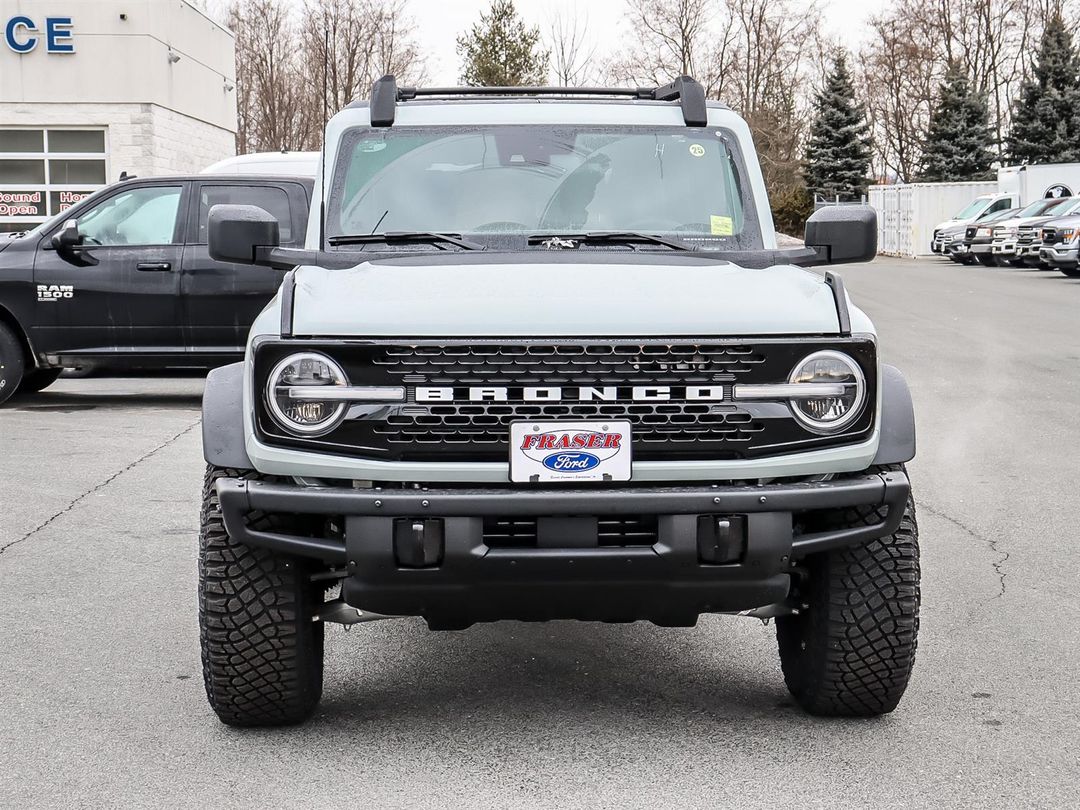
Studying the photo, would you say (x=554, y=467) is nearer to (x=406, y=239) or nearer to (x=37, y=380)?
(x=406, y=239)

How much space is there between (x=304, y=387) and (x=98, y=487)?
5311 mm

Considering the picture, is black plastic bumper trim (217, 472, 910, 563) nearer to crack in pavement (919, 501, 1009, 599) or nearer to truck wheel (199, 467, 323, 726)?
truck wheel (199, 467, 323, 726)

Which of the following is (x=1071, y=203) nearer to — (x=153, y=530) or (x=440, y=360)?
(x=153, y=530)

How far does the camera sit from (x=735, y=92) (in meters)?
69.4

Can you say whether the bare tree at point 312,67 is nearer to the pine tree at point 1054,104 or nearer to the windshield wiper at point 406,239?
the pine tree at point 1054,104

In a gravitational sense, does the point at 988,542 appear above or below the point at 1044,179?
below

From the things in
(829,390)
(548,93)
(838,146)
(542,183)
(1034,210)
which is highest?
(838,146)

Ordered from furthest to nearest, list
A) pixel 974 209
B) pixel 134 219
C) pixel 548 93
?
1. pixel 974 209
2. pixel 134 219
3. pixel 548 93

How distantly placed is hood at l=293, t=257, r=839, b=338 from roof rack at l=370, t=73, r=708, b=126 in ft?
4.27

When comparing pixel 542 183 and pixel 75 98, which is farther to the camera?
pixel 75 98

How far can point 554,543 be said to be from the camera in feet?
12.3

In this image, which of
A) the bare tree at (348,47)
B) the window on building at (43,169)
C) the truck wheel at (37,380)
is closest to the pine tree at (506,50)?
the bare tree at (348,47)

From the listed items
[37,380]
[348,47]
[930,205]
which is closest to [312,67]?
[348,47]

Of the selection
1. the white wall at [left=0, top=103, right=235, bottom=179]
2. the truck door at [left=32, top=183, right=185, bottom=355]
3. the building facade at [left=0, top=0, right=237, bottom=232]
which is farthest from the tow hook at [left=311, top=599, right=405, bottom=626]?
the building facade at [left=0, top=0, right=237, bottom=232]
